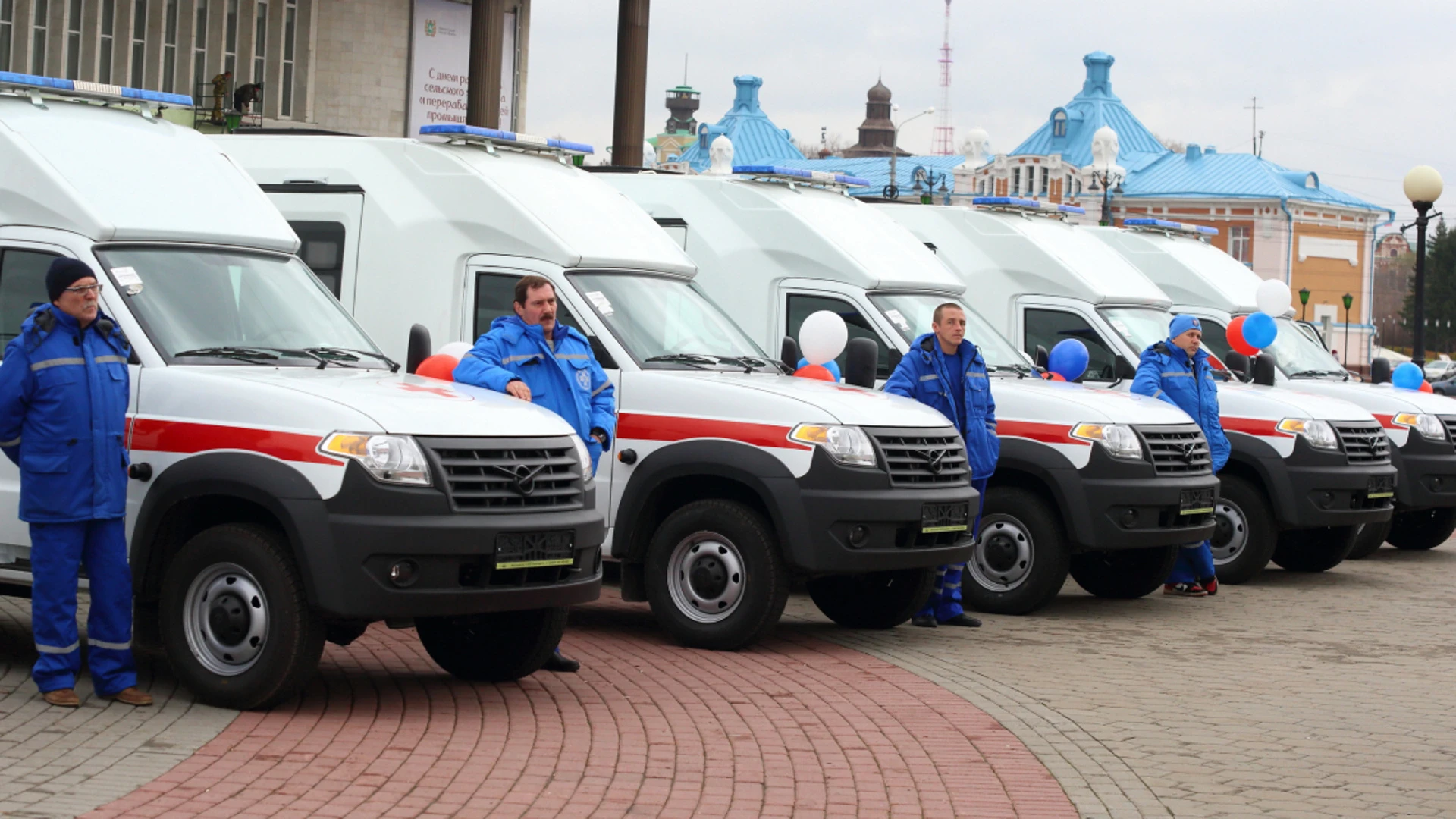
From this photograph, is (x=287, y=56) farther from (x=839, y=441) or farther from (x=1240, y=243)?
(x=1240, y=243)

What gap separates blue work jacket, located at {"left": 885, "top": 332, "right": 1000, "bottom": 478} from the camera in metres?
11.7

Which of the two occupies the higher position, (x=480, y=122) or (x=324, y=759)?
(x=480, y=122)

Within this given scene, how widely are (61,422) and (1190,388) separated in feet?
27.4

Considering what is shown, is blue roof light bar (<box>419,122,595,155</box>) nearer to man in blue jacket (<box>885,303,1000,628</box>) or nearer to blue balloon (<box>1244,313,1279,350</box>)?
man in blue jacket (<box>885,303,1000,628</box>)

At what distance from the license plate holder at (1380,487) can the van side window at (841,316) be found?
4072 millimetres

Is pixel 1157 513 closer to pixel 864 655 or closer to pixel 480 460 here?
pixel 864 655

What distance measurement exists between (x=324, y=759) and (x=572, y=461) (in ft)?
5.82

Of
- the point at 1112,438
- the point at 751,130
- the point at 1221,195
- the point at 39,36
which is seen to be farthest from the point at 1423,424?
the point at 751,130

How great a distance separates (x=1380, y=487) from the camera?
590 inches

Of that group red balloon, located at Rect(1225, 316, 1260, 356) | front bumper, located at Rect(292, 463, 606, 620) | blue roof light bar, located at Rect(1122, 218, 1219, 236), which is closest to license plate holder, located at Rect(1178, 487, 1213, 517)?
red balloon, located at Rect(1225, 316, 1260, 356)

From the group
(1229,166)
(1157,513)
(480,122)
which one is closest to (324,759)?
(1157,513)

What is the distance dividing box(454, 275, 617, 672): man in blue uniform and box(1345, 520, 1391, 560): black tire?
9568 millimetres

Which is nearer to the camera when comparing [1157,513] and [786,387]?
[786,387]

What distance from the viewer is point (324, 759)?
23.8ft
